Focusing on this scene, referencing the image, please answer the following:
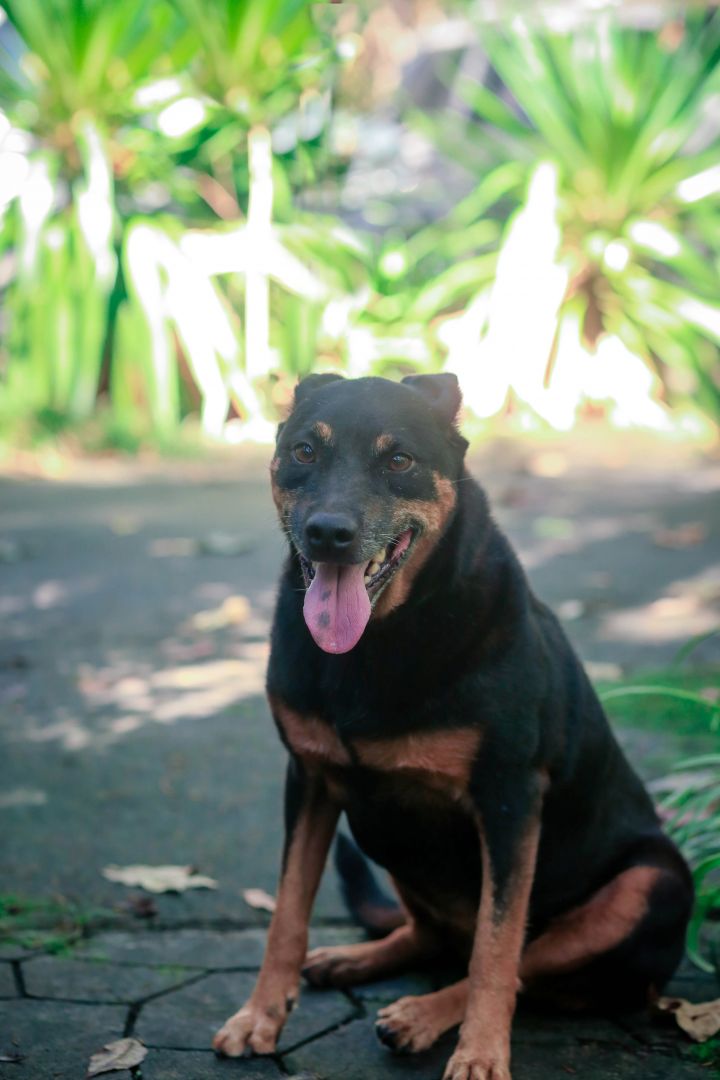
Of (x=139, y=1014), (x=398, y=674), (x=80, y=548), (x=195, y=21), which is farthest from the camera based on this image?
(x=195, y=21)

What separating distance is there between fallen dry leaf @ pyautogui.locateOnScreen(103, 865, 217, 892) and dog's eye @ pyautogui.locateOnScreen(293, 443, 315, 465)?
145 centimetres

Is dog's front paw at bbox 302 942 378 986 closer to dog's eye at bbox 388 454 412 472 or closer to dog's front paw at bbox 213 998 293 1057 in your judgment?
dog's front paw at bbox 213 998 293 1057

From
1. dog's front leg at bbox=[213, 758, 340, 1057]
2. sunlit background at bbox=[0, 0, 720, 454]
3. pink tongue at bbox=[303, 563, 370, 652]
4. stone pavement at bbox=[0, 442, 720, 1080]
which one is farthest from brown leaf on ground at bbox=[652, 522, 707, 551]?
pink tongue at bbox=[303, 563, 370, 652]

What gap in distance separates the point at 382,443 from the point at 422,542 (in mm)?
234

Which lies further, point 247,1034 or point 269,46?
point 269,46

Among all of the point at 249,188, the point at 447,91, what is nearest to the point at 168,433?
the point at 249,188

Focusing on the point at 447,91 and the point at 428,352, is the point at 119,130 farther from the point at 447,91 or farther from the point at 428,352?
the point at 447,91

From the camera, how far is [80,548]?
739 centimetres

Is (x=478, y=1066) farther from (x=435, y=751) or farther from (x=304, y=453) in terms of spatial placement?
(x=304, y=453)

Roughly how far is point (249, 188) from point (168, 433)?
202 centimetres

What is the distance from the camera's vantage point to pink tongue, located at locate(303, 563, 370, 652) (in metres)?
2.65

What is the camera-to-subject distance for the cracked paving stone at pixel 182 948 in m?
3.26

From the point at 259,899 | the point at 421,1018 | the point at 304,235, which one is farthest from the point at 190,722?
the point at 304,235

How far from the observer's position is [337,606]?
2701 millimetres
